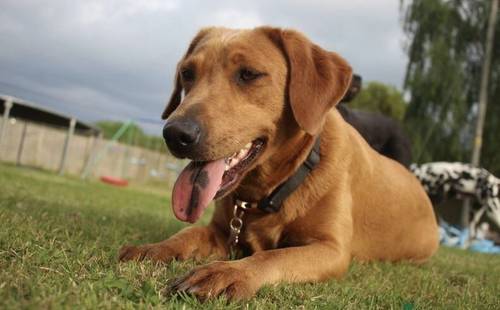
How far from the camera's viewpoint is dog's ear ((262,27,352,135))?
286 centimetres

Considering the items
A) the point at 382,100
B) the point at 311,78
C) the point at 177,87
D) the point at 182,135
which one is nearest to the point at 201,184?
the point at 182,135

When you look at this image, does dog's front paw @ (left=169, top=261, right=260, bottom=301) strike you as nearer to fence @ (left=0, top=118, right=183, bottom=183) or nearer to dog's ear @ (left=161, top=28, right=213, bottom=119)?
dog's ear @ (left=161, top=28, right=213, bottom=119)

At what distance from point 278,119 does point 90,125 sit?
65.7 feet

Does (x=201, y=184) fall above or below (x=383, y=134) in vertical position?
below

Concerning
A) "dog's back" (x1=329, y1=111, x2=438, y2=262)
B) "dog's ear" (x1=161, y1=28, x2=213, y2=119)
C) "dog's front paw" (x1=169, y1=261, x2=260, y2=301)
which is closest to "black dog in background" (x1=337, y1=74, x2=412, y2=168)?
"dog's back" (x1=329, y1=111, x2=438, y2=262)

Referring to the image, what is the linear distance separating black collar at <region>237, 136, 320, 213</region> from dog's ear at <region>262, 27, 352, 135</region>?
278 mm

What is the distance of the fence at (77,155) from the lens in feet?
78.8

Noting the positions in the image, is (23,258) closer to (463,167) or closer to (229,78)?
(229,78)

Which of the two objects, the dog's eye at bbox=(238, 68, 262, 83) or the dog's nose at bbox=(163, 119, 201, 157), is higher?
the dog's eye at bbox=(238, 68, 262, 83)

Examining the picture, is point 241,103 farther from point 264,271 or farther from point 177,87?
point 177,87

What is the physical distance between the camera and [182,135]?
2309 millimetres

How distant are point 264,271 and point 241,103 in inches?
36.5

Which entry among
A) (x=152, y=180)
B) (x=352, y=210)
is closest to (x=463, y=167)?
(x=352, y=210)

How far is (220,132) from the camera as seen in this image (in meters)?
2.48
